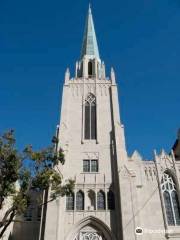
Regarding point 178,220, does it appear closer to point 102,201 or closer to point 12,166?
point 102,201

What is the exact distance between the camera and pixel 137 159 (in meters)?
25.6

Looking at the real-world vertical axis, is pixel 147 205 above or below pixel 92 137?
below

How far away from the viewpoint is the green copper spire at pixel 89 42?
39.8m

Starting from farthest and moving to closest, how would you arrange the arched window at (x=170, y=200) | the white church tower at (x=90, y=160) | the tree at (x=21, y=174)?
the arched window at (x=170, y=200)
the white church tower at (x=90, y=160)
the tree at (x=21, y=174)

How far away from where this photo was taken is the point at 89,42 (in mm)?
41812

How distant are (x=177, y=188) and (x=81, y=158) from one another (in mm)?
9549

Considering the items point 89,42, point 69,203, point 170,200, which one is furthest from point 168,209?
point 89,42

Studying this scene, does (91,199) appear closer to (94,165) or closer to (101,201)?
(101,201)

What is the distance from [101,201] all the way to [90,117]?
973 cm

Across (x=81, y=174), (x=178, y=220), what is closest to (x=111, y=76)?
(x=81, y=174)

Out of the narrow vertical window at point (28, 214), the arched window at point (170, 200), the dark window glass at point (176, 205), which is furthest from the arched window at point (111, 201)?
the narrow vertical window at point (28, 214)

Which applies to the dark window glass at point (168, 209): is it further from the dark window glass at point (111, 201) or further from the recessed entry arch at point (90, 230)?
the recessed entry arch at point (90, 230)

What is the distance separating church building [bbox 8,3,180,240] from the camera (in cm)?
2083

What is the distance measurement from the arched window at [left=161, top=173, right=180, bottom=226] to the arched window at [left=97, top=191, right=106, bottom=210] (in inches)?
224
